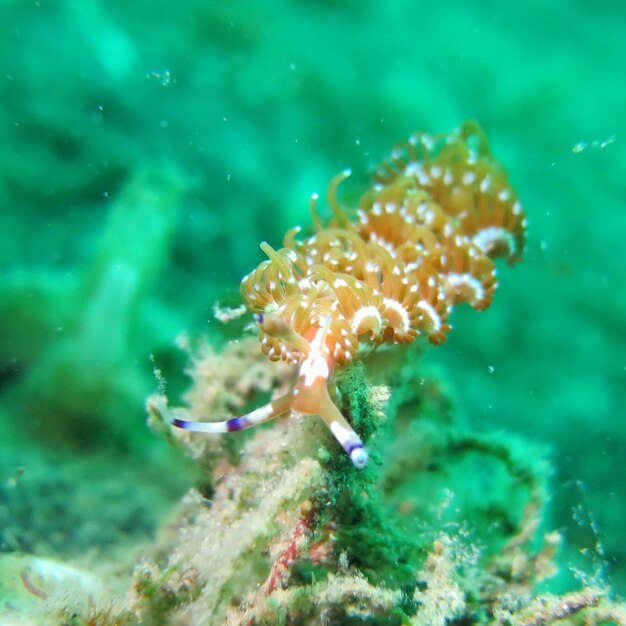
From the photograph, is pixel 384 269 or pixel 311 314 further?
pixel 384 269

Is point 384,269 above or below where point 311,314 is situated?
above

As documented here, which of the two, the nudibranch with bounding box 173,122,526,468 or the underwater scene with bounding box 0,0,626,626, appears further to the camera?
the underwater scene with bounding box 0,0,626,626

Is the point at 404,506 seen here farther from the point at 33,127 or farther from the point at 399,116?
the point at 33,127

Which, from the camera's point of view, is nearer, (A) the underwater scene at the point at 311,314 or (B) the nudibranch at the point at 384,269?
(B) the nudibranch at the point at 384,269
